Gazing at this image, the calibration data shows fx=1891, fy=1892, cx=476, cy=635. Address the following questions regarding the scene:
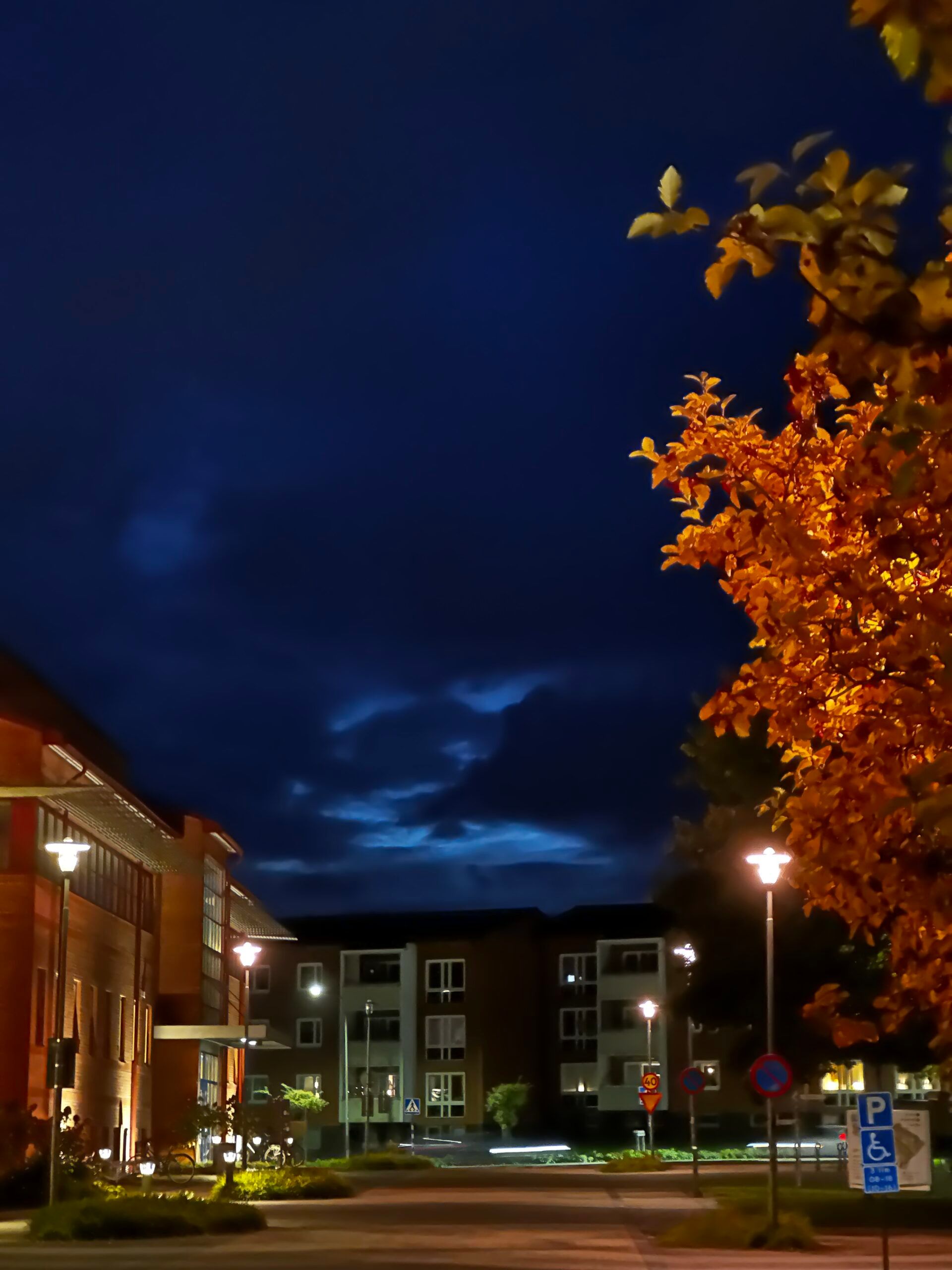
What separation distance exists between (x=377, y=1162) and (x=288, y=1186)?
89.7ft

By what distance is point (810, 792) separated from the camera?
831 centimetres

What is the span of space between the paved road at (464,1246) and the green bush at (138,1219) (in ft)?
1.90

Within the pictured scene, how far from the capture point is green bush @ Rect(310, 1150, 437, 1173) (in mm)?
69812

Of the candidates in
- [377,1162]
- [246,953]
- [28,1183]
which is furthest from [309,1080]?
[28,1183]

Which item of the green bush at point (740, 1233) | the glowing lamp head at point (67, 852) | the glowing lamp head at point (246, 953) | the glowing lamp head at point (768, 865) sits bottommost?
the green bush at point (740, 1233)

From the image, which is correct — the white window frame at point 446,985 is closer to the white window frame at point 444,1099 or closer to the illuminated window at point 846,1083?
the white window frame at point 444,1099

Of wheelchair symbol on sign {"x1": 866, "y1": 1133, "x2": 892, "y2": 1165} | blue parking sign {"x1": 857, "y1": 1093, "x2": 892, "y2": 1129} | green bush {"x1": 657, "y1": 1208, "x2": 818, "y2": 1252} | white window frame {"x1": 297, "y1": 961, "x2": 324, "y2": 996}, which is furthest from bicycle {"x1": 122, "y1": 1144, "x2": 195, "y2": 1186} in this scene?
white window frame {"x1": 297, "y1": 961, "x2": 324, "y2": 996}

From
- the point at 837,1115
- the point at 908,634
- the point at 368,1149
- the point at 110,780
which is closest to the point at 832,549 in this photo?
the point at 908,634

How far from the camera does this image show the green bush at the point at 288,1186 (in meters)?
43.2

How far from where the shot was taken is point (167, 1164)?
54500mm

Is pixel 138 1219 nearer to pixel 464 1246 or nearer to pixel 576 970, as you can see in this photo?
pixel 464 1246

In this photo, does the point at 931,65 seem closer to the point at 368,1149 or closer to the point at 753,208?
the point at 753,208

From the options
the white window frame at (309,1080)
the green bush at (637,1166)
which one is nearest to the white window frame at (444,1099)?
the white window frame at (309,1080)

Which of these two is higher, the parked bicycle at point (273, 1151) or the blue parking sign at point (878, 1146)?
the blue parking sign at point (878, 1146)
